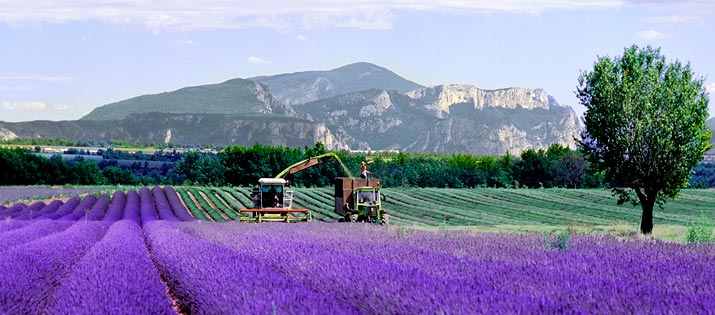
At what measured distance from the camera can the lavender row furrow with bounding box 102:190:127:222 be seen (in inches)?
1387

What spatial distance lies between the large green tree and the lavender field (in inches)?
563

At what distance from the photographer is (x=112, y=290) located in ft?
28.3

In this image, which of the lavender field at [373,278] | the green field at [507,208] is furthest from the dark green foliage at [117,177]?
the lavender field at [373,278]

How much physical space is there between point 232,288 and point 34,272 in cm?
352

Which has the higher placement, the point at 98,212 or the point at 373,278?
the point at 373,278

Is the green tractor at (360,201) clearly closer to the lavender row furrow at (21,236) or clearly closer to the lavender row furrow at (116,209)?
the lavender row furrow at (116,209)

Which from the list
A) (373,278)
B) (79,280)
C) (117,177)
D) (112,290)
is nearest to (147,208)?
(79,280)

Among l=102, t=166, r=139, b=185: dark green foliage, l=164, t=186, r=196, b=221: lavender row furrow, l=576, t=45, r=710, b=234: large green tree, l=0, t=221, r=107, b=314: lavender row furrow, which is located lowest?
l=102, t=166, r=139, b=185: dark green foliage

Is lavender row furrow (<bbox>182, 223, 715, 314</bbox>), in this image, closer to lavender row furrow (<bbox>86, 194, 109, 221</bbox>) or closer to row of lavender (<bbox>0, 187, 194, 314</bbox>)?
row of lavender (<bbox>0, 187, 194, 314</bbox>)

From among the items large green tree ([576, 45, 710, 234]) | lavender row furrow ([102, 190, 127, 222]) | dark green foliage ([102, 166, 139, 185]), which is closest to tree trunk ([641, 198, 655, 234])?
large green tree ([576, 45, 710, 234])

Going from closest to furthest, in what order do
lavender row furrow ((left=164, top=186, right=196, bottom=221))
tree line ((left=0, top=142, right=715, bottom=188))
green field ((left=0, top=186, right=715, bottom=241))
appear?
lavender row furrow ((left=164, top=186, right=196, bottom=221)), green field ((left=0, top=186, right=715, bottom=241)), tree line ((left=0, top=142, right=715, bottom=188))

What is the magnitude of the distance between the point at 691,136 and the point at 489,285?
21.9 meters

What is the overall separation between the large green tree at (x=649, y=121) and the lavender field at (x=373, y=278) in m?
14.3

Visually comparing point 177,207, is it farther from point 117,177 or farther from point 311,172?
point 117,177
